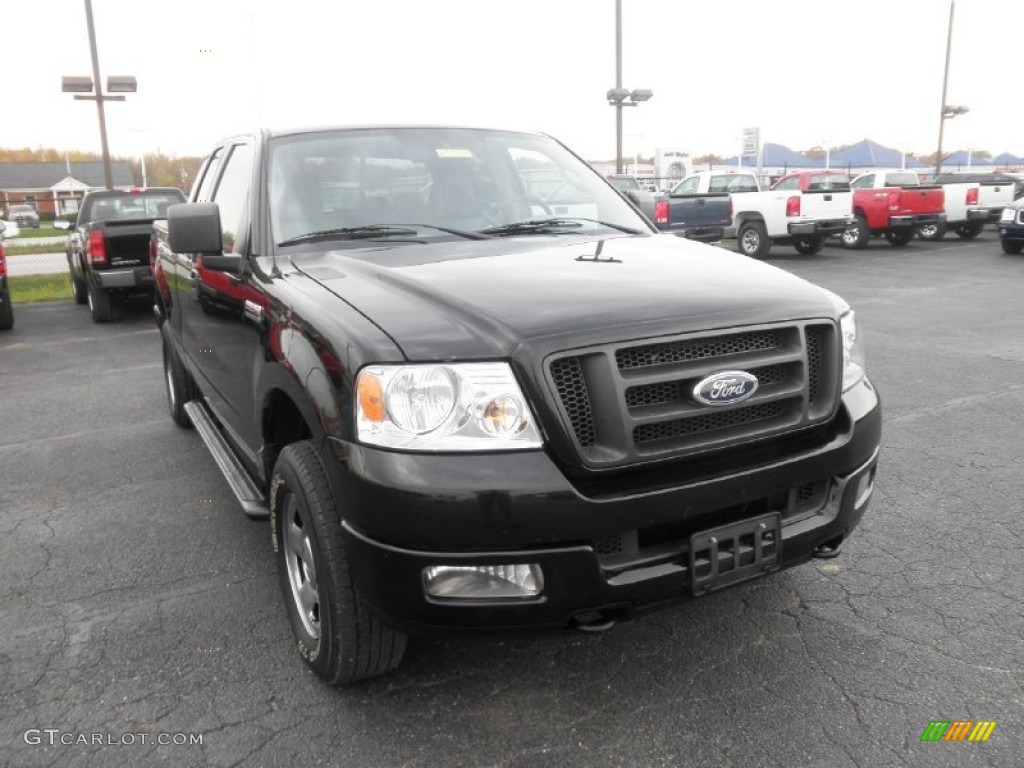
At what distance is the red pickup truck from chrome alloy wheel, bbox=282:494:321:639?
18710 millimetres

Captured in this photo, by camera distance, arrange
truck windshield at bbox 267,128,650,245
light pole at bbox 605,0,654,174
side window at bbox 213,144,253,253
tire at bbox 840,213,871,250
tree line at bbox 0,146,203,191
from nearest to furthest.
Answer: truck windshield at bbox 267,128,650,245 → side window at bbox 213,144,253,253 → tire at bbox 840,213,871,250 → light pole at bbox 605,0,654,174 → tree line at bbox 0,146,203,191

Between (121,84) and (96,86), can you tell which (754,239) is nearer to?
(121,84)

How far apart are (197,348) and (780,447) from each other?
3.23m

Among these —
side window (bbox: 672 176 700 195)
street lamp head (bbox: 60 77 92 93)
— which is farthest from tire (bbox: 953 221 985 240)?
street lamp head (bbox: 60 77 92 93)

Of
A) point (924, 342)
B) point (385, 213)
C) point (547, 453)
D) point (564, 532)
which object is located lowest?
point (924, 342)

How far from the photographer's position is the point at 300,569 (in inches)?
116

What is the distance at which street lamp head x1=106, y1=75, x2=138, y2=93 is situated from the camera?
702 inches

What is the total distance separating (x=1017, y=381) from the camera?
22.1 feet

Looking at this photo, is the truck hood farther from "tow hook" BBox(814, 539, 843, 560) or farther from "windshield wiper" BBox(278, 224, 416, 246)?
"tow hook" BBox(814, 539, 843, 560)

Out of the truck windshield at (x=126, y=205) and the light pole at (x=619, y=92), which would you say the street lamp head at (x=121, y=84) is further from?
the light pole at (x=619, y=92)

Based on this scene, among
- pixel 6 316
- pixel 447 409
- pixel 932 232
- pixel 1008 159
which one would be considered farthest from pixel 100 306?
pixel 1008 159

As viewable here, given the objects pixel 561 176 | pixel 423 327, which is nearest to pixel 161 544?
pixel 423 327

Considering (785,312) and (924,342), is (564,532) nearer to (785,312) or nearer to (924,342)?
(785,312)

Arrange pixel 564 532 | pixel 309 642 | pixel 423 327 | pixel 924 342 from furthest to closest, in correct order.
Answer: pixel 924 342 → pixel 309 642 → pixel 423 327 → pixel 564 532
